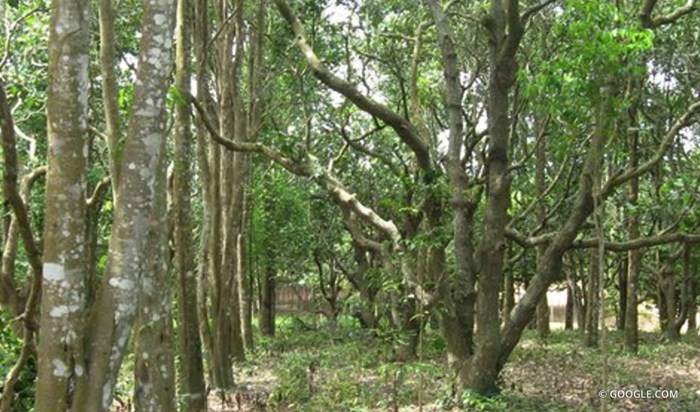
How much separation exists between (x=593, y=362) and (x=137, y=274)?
38.1ft

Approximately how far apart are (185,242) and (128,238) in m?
4.53

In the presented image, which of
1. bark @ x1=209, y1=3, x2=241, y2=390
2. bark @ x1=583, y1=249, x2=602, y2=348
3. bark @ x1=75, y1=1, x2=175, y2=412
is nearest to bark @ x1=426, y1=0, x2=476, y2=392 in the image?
bark @ x1=209, y1=3, x2=241, y2=390

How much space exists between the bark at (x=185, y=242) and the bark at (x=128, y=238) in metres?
3.38

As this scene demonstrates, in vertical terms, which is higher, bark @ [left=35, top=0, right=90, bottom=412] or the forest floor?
bark @ [left=35, top=0, right=90, bottom=412]

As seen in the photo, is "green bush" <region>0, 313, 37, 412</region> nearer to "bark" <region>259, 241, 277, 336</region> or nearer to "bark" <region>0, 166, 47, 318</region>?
"bark" <region>0, 166, 47, 318</region>

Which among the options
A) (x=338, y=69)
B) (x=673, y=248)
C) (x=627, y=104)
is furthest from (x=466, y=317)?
(x=673, y=248)

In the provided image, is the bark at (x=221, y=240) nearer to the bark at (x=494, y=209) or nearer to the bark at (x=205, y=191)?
the bark at (x=205, y=191)

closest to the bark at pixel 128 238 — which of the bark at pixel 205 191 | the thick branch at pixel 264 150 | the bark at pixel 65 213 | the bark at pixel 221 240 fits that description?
the bark at pixel 65 213

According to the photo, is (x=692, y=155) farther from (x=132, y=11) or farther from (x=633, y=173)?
(x=132, y=11)

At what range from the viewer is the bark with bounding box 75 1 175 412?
154 inches

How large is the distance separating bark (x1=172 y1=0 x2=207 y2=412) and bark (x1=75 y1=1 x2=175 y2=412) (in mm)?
3384

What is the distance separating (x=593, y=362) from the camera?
1370 centimetres

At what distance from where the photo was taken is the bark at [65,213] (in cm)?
371

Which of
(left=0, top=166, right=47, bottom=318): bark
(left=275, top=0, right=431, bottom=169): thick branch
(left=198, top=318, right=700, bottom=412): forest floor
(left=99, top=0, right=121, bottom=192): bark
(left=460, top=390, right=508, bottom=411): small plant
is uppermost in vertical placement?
(left=275, top=0, right=431, bottom=169): thick branch
